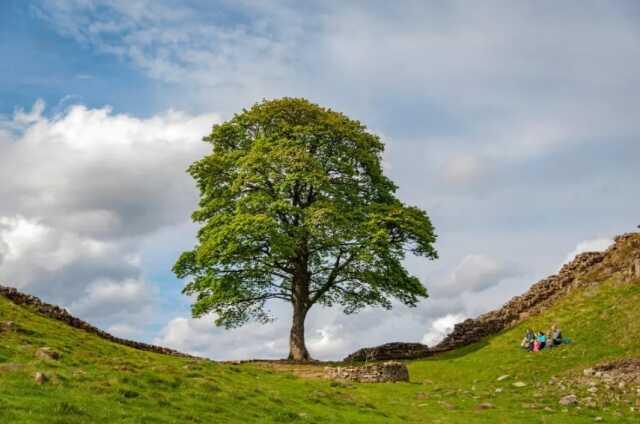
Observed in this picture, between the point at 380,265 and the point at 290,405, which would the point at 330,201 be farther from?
the point at 290,405

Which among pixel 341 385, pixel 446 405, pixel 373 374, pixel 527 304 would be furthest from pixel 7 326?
pixel 527 304

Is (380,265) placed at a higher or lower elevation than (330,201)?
lower

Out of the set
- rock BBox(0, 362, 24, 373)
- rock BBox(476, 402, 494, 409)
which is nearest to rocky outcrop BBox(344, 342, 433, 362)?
rock BBox(476, 402, 494, 409)

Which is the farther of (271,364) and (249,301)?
(249,301)

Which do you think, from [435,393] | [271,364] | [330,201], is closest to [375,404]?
[435,393]

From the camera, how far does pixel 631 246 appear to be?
166 feet

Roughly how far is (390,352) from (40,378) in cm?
3882

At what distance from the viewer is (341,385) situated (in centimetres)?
3431

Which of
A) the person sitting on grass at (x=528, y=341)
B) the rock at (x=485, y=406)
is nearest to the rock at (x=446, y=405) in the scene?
the rock at (x=485, y=406)

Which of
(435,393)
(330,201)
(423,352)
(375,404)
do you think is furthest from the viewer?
(423,352)

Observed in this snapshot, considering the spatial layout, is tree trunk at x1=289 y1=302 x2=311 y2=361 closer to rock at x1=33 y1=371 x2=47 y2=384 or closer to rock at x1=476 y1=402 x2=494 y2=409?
rock at x1=476 y1=402 x2=494 y2=409

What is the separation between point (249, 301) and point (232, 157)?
1188 centimetres

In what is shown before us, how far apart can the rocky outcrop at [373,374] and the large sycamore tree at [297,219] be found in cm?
1028

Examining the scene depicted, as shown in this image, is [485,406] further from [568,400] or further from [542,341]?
[542,341]
